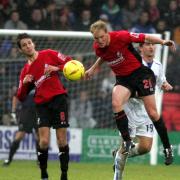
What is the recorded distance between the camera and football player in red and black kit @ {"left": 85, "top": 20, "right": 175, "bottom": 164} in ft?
31.4

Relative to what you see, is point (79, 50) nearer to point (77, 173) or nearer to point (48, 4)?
point (48, 4)

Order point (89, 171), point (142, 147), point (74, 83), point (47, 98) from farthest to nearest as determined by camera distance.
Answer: point (74, 83), point (89, 171), point (142, 147), point (47, 98)

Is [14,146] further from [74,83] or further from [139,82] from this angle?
[139,82]

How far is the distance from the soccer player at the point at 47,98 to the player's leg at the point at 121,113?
790 mm

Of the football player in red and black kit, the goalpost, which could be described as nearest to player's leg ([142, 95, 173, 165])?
the football player in red and black kit

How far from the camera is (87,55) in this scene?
1634 cm

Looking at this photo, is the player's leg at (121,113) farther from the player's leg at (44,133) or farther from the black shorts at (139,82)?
the player's leg at (44,133)

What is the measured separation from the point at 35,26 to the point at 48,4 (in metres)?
0.92

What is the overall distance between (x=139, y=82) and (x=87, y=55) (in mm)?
6604

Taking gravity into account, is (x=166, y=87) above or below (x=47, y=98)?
above

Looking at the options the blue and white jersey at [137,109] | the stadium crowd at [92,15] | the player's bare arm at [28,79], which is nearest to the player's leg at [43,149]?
the player's bare arm at [28,79]

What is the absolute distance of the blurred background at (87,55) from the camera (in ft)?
52.2

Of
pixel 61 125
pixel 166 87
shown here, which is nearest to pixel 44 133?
pixel 61 125

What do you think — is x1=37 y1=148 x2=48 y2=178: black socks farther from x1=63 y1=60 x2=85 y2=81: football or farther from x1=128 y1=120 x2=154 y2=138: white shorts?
x1=128 y1=120 x2=154 y2=138: white shorts
